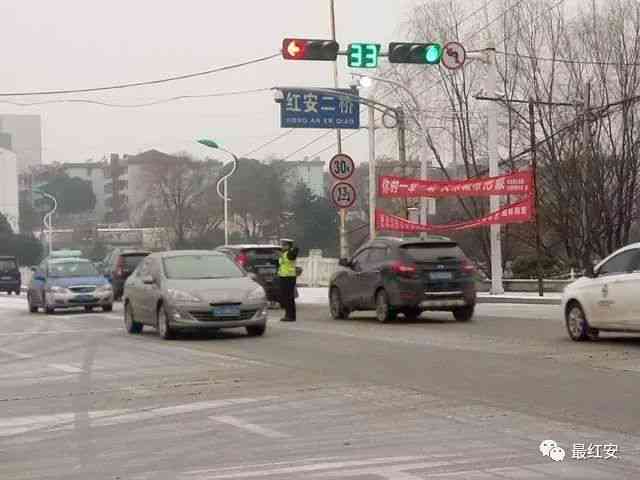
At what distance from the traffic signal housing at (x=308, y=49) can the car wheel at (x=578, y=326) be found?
8.14 m

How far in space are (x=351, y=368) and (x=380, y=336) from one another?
4.91 m

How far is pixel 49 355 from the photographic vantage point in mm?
17125

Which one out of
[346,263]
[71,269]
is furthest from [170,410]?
[71,269]

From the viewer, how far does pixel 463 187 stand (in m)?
31.8

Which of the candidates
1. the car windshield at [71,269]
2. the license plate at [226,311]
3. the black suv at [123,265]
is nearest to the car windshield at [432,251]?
the license plate at [226,311]

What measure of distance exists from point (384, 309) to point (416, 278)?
1090mm

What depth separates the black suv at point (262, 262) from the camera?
93.6 feet

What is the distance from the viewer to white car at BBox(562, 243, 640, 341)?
15445 millimetres

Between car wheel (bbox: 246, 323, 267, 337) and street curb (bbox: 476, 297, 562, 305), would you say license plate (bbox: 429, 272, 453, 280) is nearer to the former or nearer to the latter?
car wheel (bbox: 246, 323, 267, 337)

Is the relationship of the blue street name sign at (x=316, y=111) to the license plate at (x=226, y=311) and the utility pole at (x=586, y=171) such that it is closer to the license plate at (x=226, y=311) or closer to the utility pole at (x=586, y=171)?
the utility pole at (x=586, y=171)

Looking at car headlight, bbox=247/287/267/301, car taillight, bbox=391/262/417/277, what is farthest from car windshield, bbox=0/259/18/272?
car headlight, bbox=247/287/267/301

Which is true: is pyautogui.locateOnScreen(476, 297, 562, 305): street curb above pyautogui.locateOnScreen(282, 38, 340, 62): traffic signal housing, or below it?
below

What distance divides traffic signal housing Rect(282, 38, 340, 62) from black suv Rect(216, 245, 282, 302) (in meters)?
7.58

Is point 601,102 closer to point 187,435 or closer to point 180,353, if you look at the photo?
point 180,353
